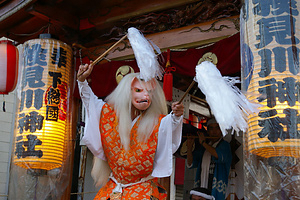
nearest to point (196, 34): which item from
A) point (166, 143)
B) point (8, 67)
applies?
point (166, 143)

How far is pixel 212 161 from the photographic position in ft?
22.2

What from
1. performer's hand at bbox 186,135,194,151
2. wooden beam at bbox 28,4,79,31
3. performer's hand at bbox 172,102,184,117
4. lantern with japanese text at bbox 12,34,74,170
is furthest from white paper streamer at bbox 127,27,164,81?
performer's hand at bbox 186,135,194,151

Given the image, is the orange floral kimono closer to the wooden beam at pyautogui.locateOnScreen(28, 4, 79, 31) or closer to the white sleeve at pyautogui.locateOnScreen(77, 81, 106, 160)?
the white sleeve at pyautogui.locateOnScreen(77, 81, 106, 160)

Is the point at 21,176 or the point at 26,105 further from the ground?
the point at 26,105

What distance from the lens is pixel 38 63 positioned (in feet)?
18.5

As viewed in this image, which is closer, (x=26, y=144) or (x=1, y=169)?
(x=26, y=144)

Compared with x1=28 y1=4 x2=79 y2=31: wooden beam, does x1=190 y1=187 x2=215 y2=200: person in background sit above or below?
below

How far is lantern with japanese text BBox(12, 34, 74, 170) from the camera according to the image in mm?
5332

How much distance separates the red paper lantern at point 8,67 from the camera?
5762 millimetres

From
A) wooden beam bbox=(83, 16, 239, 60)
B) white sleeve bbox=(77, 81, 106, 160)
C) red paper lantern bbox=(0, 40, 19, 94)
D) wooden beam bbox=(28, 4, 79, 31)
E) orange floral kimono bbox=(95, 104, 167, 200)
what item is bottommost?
orange floral kimono bbox=(95, 104, 167, 200)

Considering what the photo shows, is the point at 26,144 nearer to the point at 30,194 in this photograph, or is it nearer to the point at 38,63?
the point at 30,194

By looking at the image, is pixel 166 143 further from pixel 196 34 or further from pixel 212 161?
pixel 212 161

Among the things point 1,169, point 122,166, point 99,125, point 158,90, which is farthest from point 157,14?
point 1,169

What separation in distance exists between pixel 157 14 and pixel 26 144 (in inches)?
96.3
